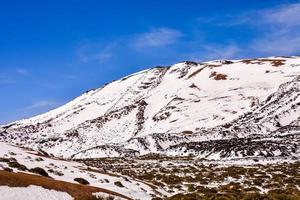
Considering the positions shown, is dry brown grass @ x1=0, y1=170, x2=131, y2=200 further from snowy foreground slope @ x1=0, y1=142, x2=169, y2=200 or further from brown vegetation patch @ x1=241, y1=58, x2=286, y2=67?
brown vegetation patch @ x1=241, y1=58, x2=286, y2=67

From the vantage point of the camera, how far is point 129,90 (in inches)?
7648

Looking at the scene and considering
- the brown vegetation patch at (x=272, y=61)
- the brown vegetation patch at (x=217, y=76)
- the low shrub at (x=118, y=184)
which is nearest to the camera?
the low shrub at (x=118, y=184)

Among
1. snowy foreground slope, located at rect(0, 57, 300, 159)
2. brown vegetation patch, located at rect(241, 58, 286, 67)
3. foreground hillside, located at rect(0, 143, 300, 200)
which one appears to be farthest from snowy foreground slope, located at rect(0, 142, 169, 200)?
brown vegetation patch, located at rect(241, 58, 286, 67)

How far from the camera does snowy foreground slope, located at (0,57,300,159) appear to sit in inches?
3834

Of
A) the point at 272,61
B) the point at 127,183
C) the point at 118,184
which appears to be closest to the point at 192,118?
the point at 272,61

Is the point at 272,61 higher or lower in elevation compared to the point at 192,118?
higher

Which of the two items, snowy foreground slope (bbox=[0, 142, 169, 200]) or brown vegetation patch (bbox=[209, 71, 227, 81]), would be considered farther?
brown vegetation patch (bbox=[209, 71, 227, 81])

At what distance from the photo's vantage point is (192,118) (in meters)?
140

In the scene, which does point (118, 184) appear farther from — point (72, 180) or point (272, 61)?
point (272, 61)

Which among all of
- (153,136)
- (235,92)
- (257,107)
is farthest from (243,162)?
(235,92)

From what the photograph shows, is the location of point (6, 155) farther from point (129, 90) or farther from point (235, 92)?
point (129, 90)

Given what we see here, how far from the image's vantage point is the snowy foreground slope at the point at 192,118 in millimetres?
97375

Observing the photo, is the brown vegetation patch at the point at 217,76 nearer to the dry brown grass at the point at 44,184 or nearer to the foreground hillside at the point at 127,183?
the foreground hillside at the point at 127,183

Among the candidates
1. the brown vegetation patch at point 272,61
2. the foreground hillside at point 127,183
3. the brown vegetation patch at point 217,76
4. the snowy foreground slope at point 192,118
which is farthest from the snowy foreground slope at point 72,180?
the brown vegetation patch at point 272,61
